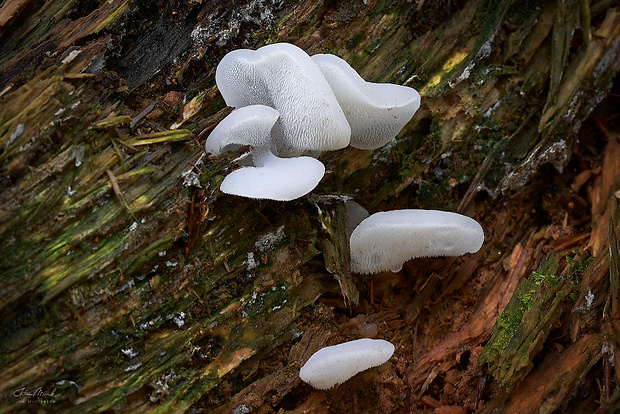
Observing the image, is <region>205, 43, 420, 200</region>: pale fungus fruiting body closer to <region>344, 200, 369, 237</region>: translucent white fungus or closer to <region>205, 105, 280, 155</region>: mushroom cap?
<region>205, 105, 280, 155</region>: mushroom cap

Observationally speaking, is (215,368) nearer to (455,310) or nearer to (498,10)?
(455,310)

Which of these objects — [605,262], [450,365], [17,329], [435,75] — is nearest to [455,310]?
[450,365]

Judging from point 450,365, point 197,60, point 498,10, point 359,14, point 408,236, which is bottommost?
point 450,365

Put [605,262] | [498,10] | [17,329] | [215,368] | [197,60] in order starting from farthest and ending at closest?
1. [498,10]
2. [197,60]
3. [605,262]
4. [215,368]
5. [17,329]

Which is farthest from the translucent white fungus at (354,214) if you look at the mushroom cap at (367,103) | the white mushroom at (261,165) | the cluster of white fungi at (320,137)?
the white mushroom at (261,165)

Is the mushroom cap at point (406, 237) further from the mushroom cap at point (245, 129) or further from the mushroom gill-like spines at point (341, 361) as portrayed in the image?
the mushroom cap at point (245, 129)

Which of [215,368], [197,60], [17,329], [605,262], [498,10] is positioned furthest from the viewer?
[498,10]
